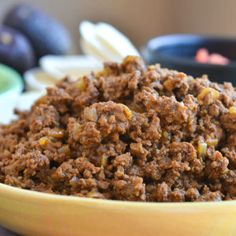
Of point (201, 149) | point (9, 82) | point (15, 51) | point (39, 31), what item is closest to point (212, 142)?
point (201, 149)

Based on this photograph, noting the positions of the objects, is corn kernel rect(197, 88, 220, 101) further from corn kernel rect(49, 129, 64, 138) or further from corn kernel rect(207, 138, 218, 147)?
corn kernel rect(49, 129, 64, 138)

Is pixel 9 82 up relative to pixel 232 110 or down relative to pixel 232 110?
down

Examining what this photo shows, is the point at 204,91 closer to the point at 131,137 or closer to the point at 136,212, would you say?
the point at 131,137

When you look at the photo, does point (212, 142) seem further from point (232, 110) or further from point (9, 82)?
point (9, 82)

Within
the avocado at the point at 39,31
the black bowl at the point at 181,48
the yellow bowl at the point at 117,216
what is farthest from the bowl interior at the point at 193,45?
the yellow bowl at the point at 117,216

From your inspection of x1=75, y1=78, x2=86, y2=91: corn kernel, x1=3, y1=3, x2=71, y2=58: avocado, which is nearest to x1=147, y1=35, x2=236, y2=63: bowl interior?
x1=3, y1=3, x2=71, y2=58: avocado

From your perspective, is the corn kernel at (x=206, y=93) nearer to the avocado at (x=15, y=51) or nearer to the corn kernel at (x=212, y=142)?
the corn kernel at (x=212, y=142)
